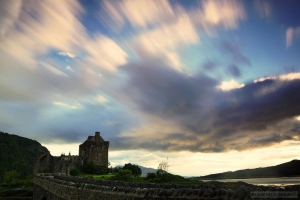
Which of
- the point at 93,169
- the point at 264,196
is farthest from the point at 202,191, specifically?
the point at 93,169

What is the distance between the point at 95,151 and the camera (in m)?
107

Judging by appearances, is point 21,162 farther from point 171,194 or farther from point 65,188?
point 171,194

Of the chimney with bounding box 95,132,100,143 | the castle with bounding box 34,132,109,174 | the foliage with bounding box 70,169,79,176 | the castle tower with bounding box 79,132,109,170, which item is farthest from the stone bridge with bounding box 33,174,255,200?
the chimney with bounding box 95,132,100,143

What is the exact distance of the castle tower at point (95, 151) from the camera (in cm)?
10619

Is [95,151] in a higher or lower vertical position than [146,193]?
higher

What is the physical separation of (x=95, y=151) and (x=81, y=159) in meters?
6.32

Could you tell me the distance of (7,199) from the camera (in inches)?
2547

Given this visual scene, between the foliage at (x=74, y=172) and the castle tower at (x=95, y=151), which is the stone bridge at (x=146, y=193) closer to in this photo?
the foliage at (x=74, y=172)

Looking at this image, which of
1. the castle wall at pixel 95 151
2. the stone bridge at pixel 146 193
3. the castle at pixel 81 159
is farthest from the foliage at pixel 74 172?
the stone bridge at pixel 146 193

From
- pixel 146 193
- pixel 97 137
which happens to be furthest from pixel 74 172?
pixel 146 193

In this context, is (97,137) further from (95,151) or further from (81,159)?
(81,159)

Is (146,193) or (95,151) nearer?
(146,193)

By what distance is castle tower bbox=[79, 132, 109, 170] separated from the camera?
106188 mm

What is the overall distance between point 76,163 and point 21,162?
351ft
